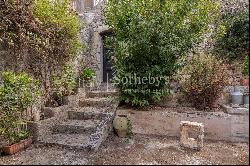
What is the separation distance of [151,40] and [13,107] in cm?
306

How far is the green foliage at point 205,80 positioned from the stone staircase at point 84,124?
5.69 feet

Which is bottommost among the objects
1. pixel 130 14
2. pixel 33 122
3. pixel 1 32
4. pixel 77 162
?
pixel 77 162

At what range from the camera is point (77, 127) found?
646 cm

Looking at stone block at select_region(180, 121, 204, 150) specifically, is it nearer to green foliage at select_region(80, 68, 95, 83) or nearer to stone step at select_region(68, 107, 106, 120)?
stone step at select_region(68, 107, 106, 120)

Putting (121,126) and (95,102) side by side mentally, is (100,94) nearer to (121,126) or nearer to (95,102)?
(95,102)

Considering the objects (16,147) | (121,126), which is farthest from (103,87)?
(16,147)

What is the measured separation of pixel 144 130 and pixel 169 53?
1712mm

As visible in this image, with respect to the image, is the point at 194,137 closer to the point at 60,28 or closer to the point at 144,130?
the point at 144,130

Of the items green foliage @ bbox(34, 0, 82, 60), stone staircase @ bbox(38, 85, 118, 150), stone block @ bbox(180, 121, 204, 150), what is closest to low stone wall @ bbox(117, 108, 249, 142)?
stone staircase @ bbox(38, 85, 118, 150)

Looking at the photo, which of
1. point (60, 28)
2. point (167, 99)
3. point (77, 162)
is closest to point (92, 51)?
point (60, 28)

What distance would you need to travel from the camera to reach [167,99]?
23.0 feet

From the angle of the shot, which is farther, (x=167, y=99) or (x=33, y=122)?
(x=167, y=99)

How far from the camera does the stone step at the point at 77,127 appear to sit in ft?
20.9

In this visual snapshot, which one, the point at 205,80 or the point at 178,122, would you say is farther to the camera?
the point at 205,80
